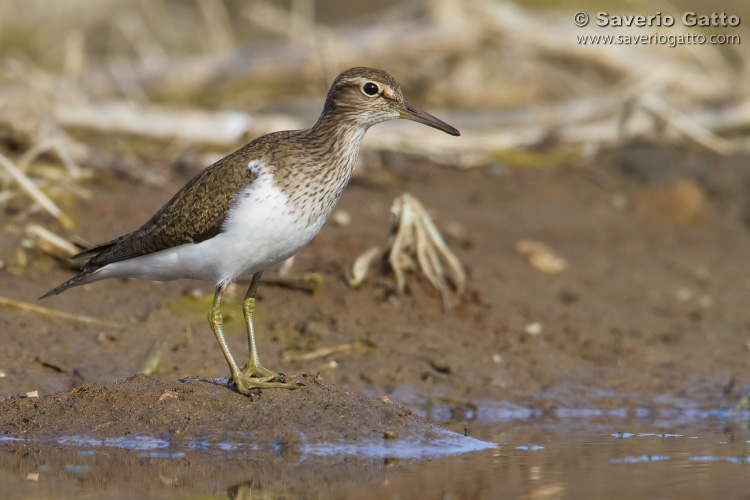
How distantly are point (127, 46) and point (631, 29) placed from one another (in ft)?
33.2

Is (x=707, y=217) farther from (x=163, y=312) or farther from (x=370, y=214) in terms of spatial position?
(x=163, y=312)

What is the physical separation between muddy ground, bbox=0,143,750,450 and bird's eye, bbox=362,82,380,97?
6.15ft

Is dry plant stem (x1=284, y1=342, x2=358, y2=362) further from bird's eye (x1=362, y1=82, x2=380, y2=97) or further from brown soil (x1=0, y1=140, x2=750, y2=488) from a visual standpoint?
bird's eye (x1=362, y1=82, x2=380, y2=97)

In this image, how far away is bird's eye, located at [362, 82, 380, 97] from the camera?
249 inches

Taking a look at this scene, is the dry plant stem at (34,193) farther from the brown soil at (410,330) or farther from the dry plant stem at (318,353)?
the dry plant stem at (318,353)

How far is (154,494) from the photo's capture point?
4.81 meters

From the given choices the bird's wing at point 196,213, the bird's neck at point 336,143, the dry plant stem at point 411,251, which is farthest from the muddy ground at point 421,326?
the bird's neck at point 336,143

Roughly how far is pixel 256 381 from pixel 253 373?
291 millimetres

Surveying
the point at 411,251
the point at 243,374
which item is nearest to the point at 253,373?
the point at 243,374

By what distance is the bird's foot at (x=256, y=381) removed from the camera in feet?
19.4

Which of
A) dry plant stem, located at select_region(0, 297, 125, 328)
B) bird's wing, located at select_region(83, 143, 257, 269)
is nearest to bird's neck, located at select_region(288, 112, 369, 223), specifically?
bird's wing, located at select_region(83, 143, 257, 269)

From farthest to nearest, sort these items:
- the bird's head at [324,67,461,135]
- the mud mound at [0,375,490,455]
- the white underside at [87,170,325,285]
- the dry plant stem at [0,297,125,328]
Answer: the dry plant stem at [0,297,125,328] < the bird's head at [324,67,461,135] < the white underside at [87,170,325,285] < the mud mound at [0,375,490,455]

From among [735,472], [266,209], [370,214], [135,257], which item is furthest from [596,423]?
[370,214]

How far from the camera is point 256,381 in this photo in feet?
19.7
